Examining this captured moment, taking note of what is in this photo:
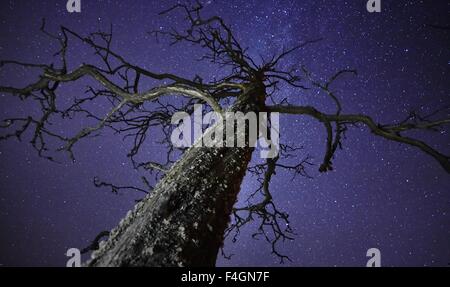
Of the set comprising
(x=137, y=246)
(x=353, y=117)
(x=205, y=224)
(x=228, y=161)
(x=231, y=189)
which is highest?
(x=353, y=117)

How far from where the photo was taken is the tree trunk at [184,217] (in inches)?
54.5

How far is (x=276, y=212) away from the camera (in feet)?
13.2

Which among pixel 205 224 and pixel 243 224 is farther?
pixel 243 224

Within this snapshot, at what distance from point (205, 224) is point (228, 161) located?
0.55 metres

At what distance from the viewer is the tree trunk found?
4.54 feet

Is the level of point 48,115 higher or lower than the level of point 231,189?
higher

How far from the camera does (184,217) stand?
158 centimetres

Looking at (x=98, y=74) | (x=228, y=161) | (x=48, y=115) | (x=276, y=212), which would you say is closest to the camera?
(x=228, y=161)

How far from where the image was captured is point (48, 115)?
10.8 feet
